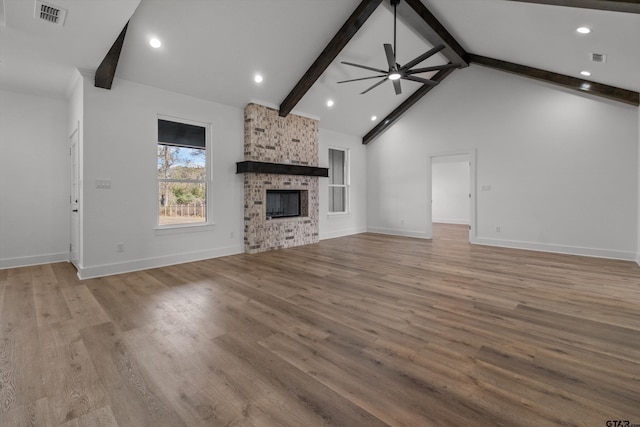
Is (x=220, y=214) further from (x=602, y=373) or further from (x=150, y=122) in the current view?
(x=602, y=373)

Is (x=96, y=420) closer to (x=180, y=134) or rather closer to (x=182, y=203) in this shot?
(x=182, y=203)

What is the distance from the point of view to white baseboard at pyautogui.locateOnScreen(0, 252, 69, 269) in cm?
450

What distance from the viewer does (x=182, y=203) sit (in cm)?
503

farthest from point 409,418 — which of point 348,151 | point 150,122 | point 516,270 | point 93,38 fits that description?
point 348,151

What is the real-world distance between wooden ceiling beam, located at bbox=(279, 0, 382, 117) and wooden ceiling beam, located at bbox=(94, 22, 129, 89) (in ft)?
9.25

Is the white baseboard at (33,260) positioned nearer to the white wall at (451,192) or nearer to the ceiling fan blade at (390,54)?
the ceiling fan blade at (390,54)

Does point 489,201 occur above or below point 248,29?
below

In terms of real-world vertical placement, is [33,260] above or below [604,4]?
below

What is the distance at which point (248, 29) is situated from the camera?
4.11m

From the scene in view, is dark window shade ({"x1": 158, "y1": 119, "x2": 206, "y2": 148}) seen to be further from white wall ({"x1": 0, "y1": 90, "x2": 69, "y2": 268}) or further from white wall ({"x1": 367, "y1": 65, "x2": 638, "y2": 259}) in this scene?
white wall ({"x1": 367, "y1": 65, "x2": 638, "y2": 259})

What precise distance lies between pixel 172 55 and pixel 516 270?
5975 millimetres

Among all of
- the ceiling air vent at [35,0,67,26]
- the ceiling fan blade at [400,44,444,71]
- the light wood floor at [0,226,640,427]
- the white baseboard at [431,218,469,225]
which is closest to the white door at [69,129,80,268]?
the light wood floor at [0,226,640,427]

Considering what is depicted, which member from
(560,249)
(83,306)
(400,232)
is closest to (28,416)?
(83,306)

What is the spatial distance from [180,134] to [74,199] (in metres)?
2.00
